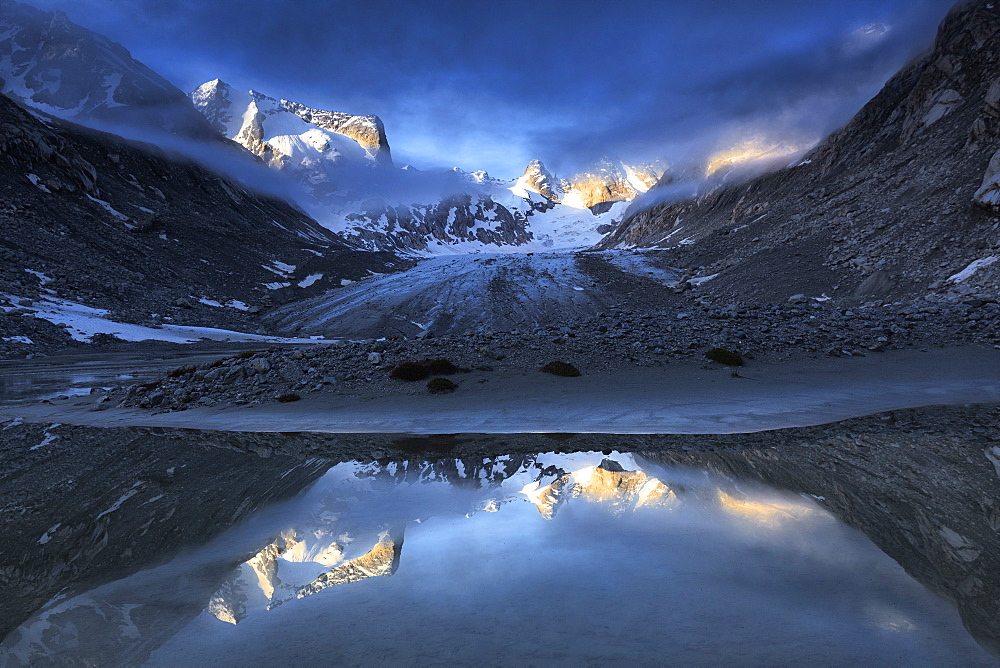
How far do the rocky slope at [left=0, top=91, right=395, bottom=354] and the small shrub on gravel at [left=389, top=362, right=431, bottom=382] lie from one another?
44.0 m

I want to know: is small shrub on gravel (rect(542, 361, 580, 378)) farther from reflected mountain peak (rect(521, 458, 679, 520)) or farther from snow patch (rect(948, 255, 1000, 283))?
snow patch (rect(948, 255, 1000, 283))

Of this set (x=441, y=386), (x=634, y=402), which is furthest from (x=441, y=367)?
(x=634, y=402)

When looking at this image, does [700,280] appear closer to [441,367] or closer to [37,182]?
[441,367]

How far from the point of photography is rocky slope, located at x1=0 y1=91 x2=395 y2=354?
66125 mm

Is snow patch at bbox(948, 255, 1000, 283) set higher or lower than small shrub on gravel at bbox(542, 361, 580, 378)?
higher

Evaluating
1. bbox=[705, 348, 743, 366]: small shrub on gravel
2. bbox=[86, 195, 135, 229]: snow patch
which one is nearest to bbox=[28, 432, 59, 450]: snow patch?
bbox=[705, 348, 743, 366]: small shrub on gravel

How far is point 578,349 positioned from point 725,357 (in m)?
6.31

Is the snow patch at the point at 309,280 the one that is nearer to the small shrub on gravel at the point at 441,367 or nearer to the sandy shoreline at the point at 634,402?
the sandy shoreline at the point at 634,402

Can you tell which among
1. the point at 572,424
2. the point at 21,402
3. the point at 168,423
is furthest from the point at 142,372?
the point at 572,424

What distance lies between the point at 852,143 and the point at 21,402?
4562 inches

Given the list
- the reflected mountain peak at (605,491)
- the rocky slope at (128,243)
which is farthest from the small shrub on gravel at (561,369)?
the rocky slope at (128,243)

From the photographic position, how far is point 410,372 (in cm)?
2114

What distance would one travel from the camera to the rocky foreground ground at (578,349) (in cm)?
2072

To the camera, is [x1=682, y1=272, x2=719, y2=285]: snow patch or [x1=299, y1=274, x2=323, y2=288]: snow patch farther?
[x1=299, y1=274, x2=323, y2=288]: snow patch
